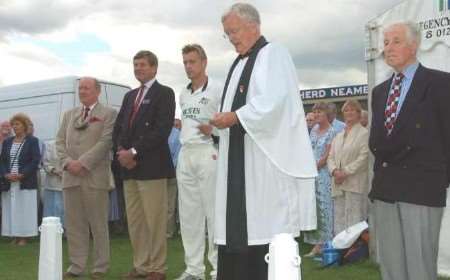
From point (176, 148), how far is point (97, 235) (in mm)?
4281

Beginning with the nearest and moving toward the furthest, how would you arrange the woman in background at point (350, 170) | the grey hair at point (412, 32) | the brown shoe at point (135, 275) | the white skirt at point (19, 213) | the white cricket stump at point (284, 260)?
the white cricket stump at point (284, 260)
the grey hair at point (412, 32)
the brown shoe at point (135, 275)
the woman in background at point (350, 170)
the white skirt at point (19, 213)

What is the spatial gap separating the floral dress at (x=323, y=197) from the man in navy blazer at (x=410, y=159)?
392 centimetres

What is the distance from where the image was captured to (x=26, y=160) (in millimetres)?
9703

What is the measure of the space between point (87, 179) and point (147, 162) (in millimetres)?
708

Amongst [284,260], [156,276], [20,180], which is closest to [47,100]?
[20,180]

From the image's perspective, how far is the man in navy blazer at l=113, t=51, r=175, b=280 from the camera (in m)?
6.23

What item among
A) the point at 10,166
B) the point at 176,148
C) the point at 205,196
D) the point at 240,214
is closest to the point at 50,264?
the point at 240,214

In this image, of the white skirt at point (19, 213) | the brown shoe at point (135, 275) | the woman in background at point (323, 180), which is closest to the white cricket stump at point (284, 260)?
the brown shoe at point (135, 275)

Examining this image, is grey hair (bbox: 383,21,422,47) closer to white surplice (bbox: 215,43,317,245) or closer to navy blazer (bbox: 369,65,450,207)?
navy blazer (bbox: 369,65,450,207)

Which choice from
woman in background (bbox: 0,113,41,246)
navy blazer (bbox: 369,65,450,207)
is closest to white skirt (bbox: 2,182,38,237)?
woman in background (bbox: 0,113,41,246)

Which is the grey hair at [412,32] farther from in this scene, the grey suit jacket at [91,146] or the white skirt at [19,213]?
the white skirt at [19,213]

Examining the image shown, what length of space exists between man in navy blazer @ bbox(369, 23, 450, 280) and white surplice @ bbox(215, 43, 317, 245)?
48 centimetres

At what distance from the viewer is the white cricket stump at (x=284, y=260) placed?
2.76 metres

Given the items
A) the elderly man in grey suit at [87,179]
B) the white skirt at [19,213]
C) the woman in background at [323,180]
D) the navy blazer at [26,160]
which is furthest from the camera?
the white skirt at [19,213]
